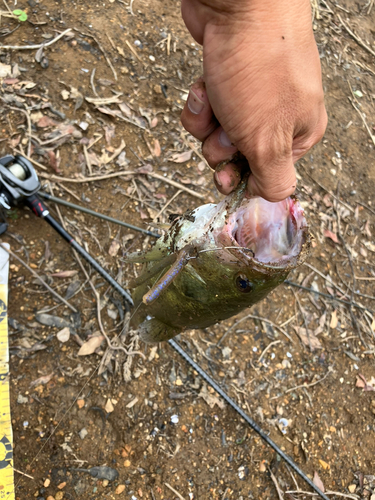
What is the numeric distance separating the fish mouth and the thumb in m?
0.07

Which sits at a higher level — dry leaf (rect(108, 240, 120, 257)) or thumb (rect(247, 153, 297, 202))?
thumb (rect(247, 153, 297, 202))

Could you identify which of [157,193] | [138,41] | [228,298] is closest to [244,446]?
[228,298]

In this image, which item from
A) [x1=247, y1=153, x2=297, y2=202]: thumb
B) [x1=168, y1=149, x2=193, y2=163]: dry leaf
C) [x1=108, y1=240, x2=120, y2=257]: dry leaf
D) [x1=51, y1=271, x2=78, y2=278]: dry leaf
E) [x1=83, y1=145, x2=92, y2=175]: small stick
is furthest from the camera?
[x1=168, y1=149, x2=193, y2=163]: dry leaf

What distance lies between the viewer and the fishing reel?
241 centimetres

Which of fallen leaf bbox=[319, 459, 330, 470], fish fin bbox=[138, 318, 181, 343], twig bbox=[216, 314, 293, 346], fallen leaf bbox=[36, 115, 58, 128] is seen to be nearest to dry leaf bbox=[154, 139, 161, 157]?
fallen leaf bbox=[36, 115, 58, 128]

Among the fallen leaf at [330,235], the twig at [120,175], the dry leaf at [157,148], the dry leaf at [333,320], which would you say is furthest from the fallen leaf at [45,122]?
the dry leaf at [333,320]

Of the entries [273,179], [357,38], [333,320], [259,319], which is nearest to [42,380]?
[259,319]

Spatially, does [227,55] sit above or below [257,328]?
above

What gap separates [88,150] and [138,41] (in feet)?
5.01

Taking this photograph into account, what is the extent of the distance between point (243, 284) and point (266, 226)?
0.95 ft

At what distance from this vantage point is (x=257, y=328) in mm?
3305

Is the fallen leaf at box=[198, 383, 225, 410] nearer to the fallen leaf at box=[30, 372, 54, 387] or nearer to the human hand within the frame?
the fallen leaf at box=[30, 372, 54, 387]

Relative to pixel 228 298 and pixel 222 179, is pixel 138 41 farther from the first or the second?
pixel 228 298

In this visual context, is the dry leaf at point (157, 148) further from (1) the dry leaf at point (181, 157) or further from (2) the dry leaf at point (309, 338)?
(2) the dry leaf at point (309, 338)
